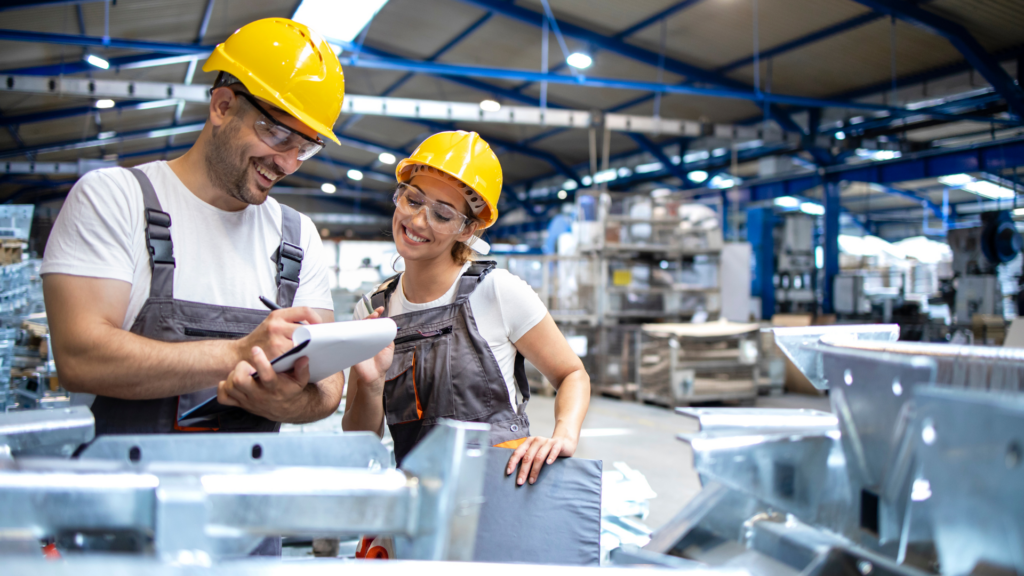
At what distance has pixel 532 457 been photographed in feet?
4.66

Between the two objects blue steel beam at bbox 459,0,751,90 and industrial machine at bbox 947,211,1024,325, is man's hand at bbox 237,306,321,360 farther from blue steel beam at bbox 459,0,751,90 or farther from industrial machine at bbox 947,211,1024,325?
industrial machine at bbox 947,211,1024,325

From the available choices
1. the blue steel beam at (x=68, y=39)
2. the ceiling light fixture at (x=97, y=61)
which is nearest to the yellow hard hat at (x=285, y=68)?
the blue steel beam at (x=68, y=39)

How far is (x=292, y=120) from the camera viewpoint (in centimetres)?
160

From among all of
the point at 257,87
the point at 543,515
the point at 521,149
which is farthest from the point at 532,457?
the point at 521,149

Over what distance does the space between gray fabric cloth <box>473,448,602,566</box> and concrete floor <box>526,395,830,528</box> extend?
239cm

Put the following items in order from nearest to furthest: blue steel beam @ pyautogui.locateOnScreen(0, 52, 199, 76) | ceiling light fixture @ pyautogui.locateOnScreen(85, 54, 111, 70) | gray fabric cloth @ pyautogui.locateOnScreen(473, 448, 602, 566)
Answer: gray fabric cloth @ pyautogui.locateOnScreen(473, 448, 602, 566)
ceiling light fixture @ pyautogui.locateOnScreen(85, 54, 111, 70)
blue steel beam @ pyautogui.locateOnScreen(0, 52, 199, 76)

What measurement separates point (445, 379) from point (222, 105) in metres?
0.94

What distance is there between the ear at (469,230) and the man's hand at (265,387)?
2.43ft

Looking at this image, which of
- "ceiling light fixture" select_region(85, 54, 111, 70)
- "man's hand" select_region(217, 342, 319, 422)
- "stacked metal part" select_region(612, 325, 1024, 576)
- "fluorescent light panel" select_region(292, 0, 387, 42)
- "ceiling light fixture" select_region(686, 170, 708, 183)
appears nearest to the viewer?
"stacked metal part" select_region(612, 325, 1024, 576)

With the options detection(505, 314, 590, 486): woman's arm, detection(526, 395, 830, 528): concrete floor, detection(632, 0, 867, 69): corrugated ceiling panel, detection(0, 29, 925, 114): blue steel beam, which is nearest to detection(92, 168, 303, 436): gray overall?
detection(505, 314, 590, 486): woman's arm

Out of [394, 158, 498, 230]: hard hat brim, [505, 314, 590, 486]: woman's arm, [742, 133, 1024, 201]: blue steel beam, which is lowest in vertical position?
[505, 314, 590, 486]: woman's arm

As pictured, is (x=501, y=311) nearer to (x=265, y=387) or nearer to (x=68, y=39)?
(x=265, y=387)

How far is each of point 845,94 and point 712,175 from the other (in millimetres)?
3786

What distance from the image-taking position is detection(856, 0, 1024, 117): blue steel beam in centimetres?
760
